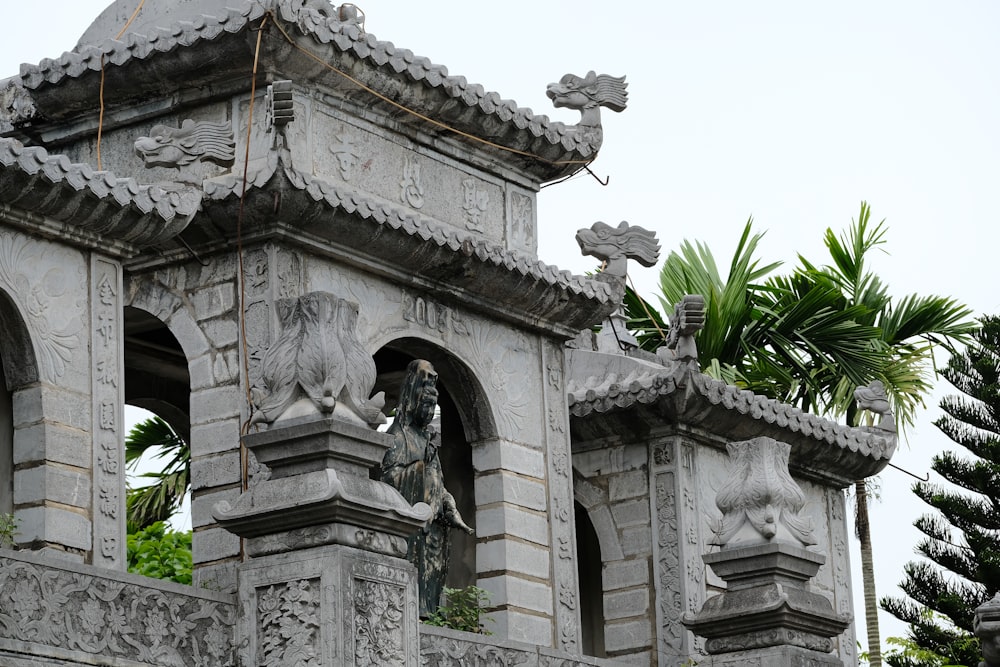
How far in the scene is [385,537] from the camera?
1237 cm

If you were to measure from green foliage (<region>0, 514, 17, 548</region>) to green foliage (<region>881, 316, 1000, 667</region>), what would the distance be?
1959 centimetres

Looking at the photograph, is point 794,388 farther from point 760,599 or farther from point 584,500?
point 760,599

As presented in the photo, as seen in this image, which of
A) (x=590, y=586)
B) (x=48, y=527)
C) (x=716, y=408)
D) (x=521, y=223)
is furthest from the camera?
(x=590, y=586)

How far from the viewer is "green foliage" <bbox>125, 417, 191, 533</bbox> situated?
2891 centimetres

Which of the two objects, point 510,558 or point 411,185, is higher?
point 411,185

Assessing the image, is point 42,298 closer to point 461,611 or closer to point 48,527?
point 48,527

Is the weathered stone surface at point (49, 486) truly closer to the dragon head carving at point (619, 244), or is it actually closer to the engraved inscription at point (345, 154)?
the engraved inscription at point (345, 154)

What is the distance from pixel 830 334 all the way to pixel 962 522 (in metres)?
3.61

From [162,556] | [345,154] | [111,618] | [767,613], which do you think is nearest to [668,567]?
A: [767,613]

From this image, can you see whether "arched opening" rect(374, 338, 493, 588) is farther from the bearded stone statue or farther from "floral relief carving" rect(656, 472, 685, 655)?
"floral relief carving" rect(656, 472, 685, 655)

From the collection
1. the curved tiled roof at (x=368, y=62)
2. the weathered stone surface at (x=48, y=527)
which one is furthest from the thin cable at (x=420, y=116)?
the weathered stone surface at (x=48, y=527)

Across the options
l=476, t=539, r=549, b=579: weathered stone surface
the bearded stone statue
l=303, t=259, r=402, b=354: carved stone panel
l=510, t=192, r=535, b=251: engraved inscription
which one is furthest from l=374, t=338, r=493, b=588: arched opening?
l=510, t=192, r=535, b=251: engraved inscription

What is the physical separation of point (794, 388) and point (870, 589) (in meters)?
3.20

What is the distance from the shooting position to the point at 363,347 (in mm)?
13008
